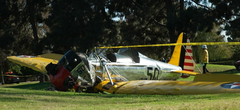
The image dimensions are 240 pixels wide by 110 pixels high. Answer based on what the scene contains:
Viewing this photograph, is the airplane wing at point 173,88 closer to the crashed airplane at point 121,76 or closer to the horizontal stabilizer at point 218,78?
the crashed airplane at point 121,76

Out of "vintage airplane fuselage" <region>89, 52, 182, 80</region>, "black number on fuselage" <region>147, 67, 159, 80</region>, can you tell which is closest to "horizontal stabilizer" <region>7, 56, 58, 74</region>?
"vintage airplane fuselage" <region>89, 52, 182, 80</region>

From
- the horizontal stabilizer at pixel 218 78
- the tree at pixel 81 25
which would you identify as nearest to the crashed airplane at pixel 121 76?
the horizontal stabilizer at pixel 218 78

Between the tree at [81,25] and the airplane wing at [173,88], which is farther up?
the tree at [81,25]

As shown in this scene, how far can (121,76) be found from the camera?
45.3 feet

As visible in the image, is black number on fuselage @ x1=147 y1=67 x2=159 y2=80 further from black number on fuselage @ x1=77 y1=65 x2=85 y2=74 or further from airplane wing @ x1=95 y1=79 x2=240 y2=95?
black number on fuselage @ x1=77 y1=65 x2=85 y2=74

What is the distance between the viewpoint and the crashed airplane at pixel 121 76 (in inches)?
422

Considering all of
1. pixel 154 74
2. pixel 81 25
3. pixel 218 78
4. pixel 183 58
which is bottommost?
pixel 154 74

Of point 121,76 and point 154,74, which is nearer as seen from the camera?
point 121,76

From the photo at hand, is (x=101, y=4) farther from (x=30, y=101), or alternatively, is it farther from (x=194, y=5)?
(x=30, y=101)

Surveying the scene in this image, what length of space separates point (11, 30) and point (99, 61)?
1000 inches

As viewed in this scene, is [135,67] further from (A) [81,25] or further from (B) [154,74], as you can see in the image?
(A) [81,25]

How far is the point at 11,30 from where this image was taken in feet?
116

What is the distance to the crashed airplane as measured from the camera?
1071cm

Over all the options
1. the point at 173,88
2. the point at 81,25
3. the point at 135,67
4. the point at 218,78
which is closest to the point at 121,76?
the point at 135,67
